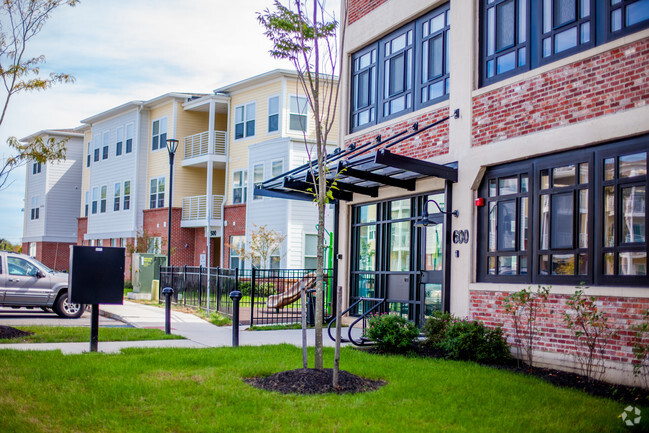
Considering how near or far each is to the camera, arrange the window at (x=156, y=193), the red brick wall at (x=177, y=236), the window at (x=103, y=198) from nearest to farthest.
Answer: the red brick wall at (x=177, y=236) → the window at (x=156, y=193) → the window at (x=103, y=198)

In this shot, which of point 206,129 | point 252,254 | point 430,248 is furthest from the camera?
point 206,129

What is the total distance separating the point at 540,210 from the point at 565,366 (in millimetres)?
2358

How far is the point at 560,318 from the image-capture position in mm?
9086

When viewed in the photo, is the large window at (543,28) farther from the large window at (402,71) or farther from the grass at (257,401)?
the grass at (257,401)

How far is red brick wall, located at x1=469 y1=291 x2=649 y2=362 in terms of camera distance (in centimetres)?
805

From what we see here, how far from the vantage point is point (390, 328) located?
10227 mm

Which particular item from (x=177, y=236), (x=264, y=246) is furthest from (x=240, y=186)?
(x=264, y=246)

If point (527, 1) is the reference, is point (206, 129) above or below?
above

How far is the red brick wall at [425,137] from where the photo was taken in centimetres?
1197

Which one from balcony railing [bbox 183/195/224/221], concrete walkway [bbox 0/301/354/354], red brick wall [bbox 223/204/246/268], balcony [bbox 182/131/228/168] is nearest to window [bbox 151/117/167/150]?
balcony [bbox 182/131/228/168]

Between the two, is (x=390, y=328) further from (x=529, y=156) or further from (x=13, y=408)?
(x=13, y=408)

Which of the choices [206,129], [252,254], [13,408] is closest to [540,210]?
[13,408]

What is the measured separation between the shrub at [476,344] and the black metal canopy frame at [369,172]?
2.82 metres

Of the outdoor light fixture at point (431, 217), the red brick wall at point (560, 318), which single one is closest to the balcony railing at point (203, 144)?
the outdoor light fixture at point (431, 217)
